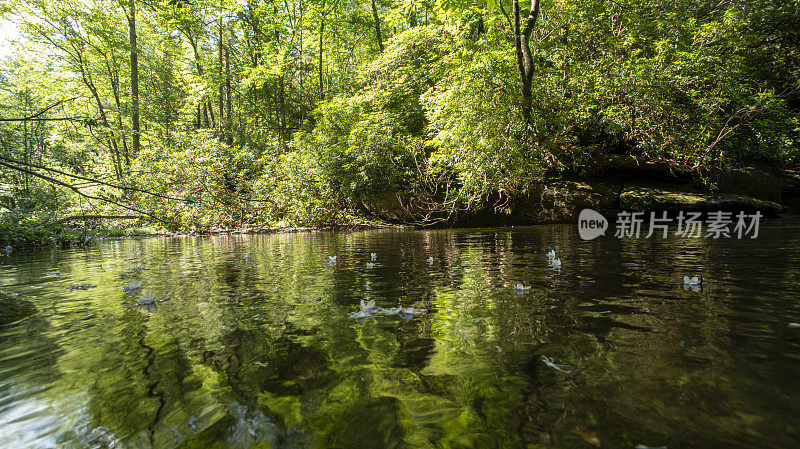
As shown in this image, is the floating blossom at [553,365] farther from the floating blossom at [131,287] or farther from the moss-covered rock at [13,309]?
A: the floating blossom at [131,287]

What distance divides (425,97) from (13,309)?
47.8 feet

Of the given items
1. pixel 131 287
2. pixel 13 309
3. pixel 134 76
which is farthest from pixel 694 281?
pixel 134 76

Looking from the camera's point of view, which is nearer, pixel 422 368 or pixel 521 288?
pixel 422 368

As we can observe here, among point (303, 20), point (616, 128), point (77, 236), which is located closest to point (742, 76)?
point (616, 128)

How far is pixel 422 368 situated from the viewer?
6.39 feet

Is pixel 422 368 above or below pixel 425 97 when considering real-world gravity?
below

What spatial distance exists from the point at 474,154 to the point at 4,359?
38.6 ft

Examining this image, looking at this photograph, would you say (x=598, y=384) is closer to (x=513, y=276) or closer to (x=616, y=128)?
(x=513, y=276)

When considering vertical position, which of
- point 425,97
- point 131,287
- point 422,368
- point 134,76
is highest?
point 134,76

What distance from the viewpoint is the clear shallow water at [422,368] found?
1.38 m

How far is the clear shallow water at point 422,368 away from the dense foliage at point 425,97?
2.14 metres

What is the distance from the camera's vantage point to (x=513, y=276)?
14.4 feet

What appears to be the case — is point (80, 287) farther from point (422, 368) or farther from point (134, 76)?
point (134, 76)

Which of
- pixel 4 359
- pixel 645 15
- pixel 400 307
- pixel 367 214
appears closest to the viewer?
pixel 4 359
